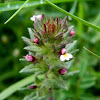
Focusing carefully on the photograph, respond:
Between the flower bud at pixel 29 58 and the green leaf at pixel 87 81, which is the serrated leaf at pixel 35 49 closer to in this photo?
the flower bud at pixel 29 58

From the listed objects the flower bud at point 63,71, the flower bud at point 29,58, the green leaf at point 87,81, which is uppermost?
the flower bud at point 29,58

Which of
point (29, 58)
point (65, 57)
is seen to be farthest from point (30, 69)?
point (65, 57)

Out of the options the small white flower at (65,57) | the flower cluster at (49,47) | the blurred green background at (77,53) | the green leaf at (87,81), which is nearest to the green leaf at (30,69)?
the flower cluster at (49,47)

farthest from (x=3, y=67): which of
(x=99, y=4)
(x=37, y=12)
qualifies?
(x=99, y=4)

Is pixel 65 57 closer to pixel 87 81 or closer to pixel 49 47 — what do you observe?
pixel 49 47

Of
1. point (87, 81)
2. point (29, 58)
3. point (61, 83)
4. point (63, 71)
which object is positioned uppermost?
point (29, 58)

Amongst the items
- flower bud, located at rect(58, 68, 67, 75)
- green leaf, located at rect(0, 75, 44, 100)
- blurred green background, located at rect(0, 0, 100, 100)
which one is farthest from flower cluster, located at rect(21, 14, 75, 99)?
blurred green background, located at rect(0, 0, 100, 100)
